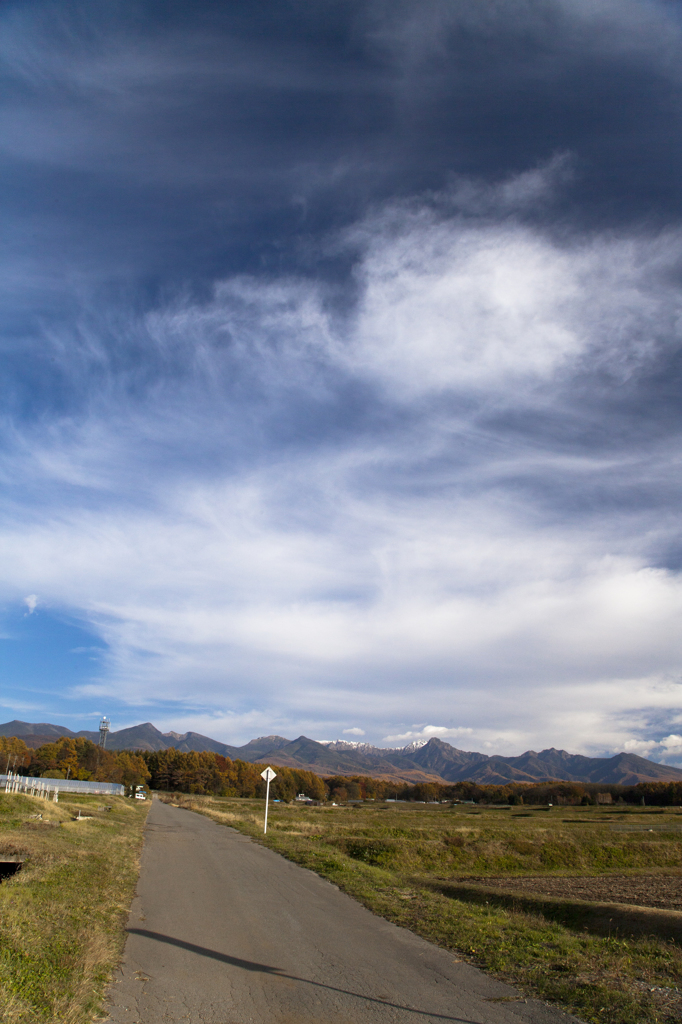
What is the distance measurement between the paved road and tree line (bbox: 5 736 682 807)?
400 feet

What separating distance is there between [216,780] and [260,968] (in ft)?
529

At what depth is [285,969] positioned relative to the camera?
25.7 feet

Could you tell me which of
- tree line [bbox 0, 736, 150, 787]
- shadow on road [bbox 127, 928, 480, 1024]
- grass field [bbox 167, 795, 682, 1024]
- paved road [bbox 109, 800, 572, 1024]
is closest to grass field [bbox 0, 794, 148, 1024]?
paved road [bbox 109, 800, 572, 1024]

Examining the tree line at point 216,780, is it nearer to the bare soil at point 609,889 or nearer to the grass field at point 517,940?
the grass field at point 517,940

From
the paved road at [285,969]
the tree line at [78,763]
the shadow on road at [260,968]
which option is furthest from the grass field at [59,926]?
the tree line at [78,763]

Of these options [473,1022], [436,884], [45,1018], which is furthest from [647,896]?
[45,1018]

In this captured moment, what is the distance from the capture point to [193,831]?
98.0ft

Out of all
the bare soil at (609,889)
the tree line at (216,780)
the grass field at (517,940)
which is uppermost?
the grass field at (517,940)

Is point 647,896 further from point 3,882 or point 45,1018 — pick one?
point 45,1018

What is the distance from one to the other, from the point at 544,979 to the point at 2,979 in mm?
6675

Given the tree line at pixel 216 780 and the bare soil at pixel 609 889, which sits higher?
the bare soil at pixel 609 889

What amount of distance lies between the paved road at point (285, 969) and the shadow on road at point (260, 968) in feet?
0.05

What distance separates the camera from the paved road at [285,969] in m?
6.36

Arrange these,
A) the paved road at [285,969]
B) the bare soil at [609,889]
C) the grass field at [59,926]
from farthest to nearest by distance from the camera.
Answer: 1. the bare soil at [609,889]
2. the paved road at [285,969]
3. the grass field at [59,926]
